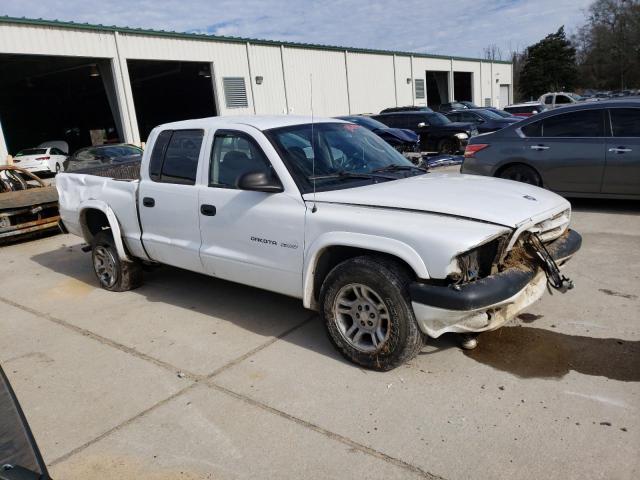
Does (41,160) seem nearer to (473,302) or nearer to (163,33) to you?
(163,33)

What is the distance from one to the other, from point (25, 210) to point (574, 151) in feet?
29.8

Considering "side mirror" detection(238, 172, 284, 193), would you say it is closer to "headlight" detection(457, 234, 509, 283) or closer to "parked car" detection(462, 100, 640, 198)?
"headlight" detection(457, 234, 509, 283)

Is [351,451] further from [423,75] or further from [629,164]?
[423,75]

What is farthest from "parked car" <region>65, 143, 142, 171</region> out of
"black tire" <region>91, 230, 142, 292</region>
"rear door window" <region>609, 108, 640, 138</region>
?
"rear door window" <region>609, 108, 640, 138</region>

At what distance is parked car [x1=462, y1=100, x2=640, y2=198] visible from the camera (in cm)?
746

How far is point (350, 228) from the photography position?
3.65 metres

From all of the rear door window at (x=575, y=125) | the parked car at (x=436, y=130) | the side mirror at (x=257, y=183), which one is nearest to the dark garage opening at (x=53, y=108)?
the parked car at (x=436, y=130)

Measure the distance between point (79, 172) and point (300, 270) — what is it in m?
4.09

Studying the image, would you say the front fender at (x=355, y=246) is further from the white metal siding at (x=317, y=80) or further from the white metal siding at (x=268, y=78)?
the white metal siding at (x=317, y=80)

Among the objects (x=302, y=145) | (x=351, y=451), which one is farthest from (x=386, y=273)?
(x=302, y=145)

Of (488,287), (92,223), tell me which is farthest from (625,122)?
(92,223)

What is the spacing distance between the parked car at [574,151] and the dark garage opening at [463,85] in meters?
40.2

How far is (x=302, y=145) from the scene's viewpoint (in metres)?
4.35

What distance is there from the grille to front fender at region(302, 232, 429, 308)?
949 mm
